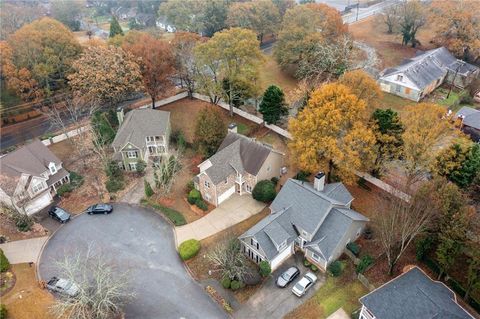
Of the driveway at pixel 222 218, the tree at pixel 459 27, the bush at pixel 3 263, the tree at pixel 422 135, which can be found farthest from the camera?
the tree at pixel 459 27

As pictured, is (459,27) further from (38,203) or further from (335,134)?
(38,203)

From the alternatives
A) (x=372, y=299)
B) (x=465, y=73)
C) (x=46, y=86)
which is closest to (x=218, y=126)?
(x=372, y=299)

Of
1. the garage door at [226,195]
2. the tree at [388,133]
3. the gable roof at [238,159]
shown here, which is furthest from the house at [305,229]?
the tree at [388,133]

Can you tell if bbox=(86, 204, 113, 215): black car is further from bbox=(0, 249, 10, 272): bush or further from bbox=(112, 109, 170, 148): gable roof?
bbox=(0, 249, 10, 272): bush

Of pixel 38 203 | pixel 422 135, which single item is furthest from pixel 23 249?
pixel 422 135

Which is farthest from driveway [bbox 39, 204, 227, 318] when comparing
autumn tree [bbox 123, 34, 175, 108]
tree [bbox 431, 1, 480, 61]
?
tree [bbox 431, 1, 480, 61]

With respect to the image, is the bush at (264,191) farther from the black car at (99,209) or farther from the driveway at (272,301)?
the black car at (99,209)

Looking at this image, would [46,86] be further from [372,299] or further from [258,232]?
[372,299]
